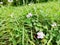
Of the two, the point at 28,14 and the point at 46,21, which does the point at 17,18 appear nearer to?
the point at 28,14

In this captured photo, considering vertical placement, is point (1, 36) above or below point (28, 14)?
below

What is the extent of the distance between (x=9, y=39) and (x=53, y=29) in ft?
1.84

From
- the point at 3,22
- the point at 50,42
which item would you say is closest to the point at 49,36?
the point at 50,42

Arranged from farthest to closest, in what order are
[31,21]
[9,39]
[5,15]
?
[5,15] → [31,21] → [9,39]

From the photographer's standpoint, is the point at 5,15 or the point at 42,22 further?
the point at 5,15

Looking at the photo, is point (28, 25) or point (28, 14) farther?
point (28, 14)

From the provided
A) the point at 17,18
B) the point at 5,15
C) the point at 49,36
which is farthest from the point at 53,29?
the point at 5,15

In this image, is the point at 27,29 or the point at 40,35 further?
the point at 27,29

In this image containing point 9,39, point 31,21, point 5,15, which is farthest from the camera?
point 5,15

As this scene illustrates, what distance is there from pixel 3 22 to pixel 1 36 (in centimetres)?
27

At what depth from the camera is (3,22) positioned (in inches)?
114

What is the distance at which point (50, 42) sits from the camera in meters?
2.60

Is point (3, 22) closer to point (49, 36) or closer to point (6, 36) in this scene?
point (6, 36)

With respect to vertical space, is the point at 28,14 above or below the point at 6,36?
above
